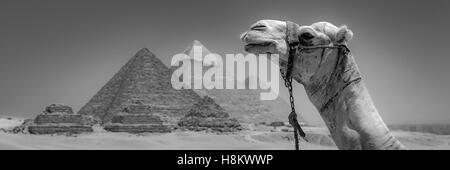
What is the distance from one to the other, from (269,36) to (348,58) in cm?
43

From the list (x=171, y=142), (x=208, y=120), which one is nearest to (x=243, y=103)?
(x=208, y=120)

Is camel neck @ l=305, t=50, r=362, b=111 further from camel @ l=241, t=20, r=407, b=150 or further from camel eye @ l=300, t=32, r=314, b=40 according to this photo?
camel eye @ l=300, t=32, r=314, b=40

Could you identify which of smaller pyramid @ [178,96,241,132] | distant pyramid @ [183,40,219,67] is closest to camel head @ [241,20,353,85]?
smaller pyramid @ [178,96,241,132]

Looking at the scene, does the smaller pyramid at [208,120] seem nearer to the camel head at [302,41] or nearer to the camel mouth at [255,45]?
the camel head at [302,41]

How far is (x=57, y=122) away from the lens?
4103 cm

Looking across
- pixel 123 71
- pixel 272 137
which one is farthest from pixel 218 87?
pixel 272 137

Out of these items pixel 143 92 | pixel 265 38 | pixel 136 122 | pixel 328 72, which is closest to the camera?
pixel 265 38

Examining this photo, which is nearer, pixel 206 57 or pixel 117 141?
pixel 117 141

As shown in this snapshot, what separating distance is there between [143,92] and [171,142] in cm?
5932

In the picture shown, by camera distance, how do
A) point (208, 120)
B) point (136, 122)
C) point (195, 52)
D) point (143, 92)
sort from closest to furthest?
point (136, 122), point (208, 120), point (143, 92), point (195, 52)

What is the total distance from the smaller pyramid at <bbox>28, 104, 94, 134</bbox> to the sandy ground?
104 centimetres

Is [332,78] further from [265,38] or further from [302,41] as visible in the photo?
[265,38]
